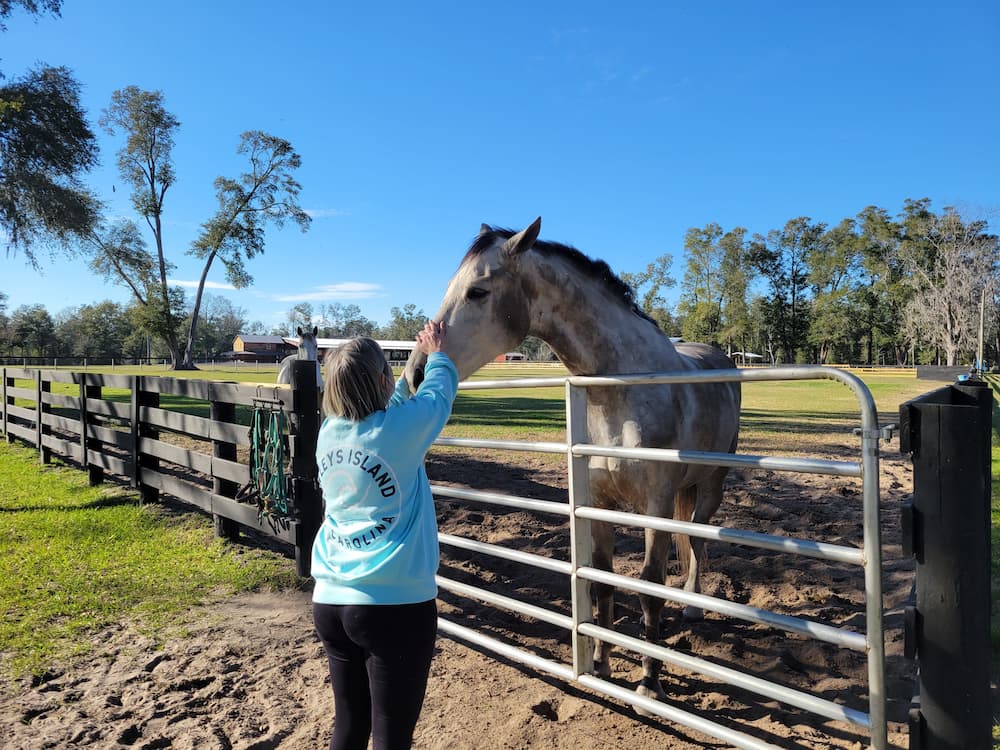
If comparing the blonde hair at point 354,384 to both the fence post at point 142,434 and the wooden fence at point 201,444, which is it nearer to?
the wooden fence at point 201,444

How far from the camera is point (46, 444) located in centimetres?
866

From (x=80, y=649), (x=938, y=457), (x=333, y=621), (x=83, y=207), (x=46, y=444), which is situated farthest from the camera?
(x=83, y=207)

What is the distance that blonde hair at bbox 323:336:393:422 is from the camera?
72.4 inches

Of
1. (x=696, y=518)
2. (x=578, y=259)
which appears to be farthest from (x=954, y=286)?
(x=578, y=259)

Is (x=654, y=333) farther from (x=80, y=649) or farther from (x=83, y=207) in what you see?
(x=83, y=207)

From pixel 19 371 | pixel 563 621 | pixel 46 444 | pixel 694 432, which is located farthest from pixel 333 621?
pixel 19 371

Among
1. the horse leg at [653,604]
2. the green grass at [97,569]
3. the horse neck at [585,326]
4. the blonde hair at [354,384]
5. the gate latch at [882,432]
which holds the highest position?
the horse neck at [585,326]

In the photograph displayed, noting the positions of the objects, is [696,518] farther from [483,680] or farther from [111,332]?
[111,332]

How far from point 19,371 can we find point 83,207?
23.2 ft

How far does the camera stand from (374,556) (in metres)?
1.80

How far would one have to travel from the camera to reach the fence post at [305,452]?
429 cm

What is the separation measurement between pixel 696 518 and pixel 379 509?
3185mm

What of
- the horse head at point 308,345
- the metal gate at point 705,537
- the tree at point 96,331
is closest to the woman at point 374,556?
the metal gate at point 705,537

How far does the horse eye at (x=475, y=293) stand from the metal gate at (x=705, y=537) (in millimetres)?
433
